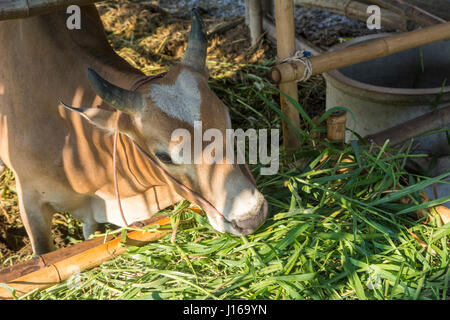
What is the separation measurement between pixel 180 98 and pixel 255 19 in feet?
8.70

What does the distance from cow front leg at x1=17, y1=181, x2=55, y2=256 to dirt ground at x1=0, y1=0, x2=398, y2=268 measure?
0.34 m

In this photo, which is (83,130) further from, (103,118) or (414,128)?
(414,128)

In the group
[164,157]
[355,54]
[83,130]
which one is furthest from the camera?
[355,54]

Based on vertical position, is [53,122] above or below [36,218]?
above

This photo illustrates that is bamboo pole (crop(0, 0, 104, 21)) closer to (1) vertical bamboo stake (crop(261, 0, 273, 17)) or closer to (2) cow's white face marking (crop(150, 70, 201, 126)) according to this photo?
(2) cow's white face marking (crop(150, 70, 201, 126))

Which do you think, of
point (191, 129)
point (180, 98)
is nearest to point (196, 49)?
point (180, 98)

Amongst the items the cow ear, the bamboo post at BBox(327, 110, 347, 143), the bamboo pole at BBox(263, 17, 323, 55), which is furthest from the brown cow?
the bamboo pole at BBox(263, 17, 323, 55)

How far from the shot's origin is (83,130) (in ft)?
8.25

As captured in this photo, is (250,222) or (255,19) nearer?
(250,222)

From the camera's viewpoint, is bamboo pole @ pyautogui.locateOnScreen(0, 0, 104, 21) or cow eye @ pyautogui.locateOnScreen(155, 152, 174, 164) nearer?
bamboo pole @ pyautogui.locateOnScreen(0, 0, 104, 21)

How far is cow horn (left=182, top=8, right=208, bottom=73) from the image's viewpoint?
2.19 meters

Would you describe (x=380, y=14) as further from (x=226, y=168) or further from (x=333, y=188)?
(x=226, y=168)

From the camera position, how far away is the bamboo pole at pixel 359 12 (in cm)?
378

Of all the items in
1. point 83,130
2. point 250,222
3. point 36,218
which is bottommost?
point 36,218
